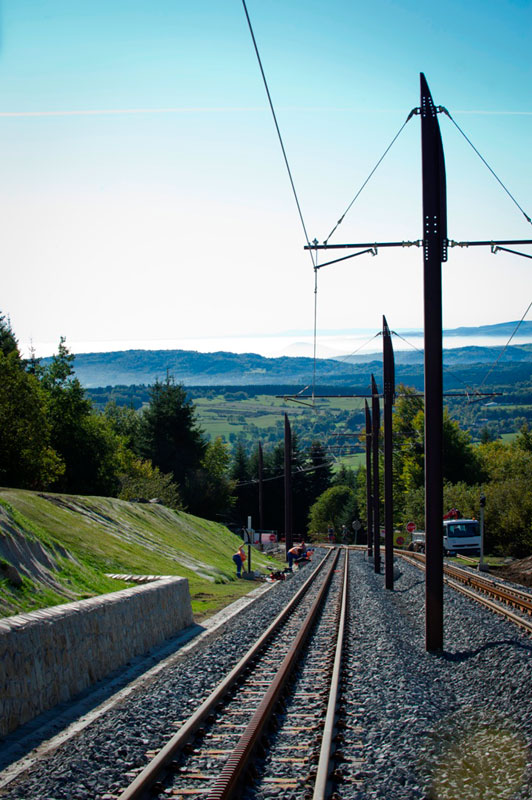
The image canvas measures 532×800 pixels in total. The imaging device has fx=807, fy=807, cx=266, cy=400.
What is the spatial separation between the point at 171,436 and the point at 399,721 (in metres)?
75.1

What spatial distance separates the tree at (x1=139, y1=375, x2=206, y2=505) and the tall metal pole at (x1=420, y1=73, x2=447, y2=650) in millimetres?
66690

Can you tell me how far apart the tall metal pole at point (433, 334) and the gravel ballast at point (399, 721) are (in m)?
1.64

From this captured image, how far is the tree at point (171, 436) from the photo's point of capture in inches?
3265

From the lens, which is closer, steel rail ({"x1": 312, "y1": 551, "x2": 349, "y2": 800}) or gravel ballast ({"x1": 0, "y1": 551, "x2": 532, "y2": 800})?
steel rail ({"x1": 312, "y1": 551, "x2": 349, "y2": 800})

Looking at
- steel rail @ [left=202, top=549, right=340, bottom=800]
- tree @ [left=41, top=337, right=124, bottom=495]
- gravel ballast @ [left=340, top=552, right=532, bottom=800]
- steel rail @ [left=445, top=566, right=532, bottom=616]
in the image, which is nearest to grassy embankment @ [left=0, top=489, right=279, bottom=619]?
steel rail @ [left=202, top=549, right=340, bottom=800]

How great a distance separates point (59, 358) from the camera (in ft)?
235

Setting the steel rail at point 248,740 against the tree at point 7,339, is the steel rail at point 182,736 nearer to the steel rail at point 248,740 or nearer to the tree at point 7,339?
the steel rail at point 248,740

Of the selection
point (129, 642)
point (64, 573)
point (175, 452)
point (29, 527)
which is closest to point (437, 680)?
point (129, 642)

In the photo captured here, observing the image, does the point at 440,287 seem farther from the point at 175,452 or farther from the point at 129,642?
the point at 175,452

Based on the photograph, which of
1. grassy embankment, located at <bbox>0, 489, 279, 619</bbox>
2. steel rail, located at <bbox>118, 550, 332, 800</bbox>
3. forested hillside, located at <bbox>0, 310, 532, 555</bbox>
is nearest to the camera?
steel rail, located at <bbox>118, 550, 332, 800</bbox>

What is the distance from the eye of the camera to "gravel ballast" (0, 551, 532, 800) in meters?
7.77

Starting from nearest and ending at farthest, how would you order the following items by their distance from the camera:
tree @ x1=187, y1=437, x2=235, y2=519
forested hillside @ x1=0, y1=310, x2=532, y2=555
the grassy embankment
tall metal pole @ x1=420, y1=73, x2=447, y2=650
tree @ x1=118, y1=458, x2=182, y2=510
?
the grassy embankment → tall metal pole @ x1=420, y1=73, x2=447, y2=650 → forested hillside @ x1=0, y1=310, x2=532, y2=555 → tree @ x1=118, y1=458, x2=182, y2=510 → tree @ x1=187, y1=437, x2=235, y2=519

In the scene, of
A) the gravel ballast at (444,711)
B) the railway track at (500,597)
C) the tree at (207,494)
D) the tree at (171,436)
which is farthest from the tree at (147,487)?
the gravel ballast at (444,711)

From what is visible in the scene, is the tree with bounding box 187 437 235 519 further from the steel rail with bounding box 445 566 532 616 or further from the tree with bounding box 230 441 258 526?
the steel rail with bounding box 445 566 532 616
